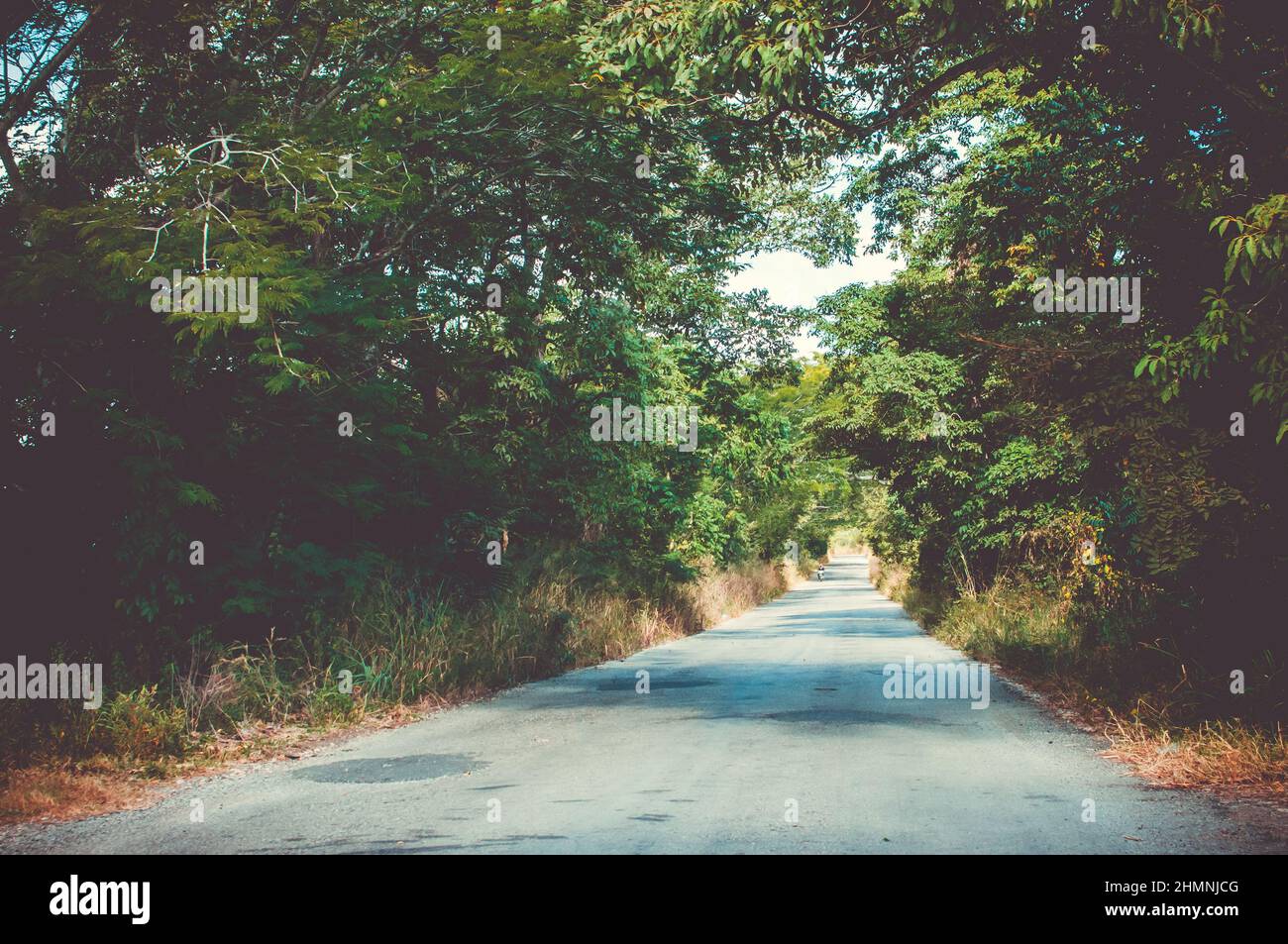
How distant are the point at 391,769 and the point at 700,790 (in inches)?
106

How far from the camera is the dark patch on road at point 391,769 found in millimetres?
8523

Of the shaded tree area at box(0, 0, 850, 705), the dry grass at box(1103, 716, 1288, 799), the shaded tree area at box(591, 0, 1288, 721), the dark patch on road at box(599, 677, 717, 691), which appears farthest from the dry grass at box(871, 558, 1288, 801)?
the shaded tree area at box(0, 0, 850, 705)

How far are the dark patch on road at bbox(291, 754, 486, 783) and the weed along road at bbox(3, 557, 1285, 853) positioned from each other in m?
0.03

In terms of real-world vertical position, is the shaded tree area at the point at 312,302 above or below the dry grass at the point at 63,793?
above

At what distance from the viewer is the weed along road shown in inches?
248

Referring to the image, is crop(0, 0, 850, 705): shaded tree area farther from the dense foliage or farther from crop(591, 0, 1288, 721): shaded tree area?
crop(591, 0, 1288, 721): shaded tree area

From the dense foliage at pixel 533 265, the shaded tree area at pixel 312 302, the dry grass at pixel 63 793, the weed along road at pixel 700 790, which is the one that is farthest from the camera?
the shaded tree area at pixel 312 302

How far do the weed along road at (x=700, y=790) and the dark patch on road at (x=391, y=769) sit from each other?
33 mm

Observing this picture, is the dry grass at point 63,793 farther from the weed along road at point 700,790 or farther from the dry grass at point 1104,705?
the dry grass at point 1104,705

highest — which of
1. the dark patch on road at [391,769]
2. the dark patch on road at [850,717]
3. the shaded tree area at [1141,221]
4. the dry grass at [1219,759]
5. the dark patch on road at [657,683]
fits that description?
the shaded tree area at [1141,221]

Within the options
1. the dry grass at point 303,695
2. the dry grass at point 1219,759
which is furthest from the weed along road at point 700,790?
the dry grass at point 303,695

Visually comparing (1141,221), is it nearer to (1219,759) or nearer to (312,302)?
(1219,759)

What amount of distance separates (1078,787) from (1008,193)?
6.59 metres

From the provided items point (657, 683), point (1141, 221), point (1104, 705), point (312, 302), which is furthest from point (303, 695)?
point (1141, 221)
